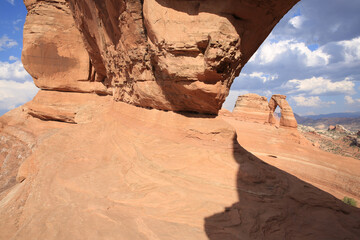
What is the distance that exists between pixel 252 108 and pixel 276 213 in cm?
2419

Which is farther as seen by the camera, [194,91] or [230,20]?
[194,91]

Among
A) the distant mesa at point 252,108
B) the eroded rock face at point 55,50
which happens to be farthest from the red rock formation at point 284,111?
the eroded rock face at point 55,50

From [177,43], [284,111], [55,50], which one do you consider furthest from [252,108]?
[177,43]

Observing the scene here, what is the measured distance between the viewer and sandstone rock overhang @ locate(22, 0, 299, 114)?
3479 millimetres

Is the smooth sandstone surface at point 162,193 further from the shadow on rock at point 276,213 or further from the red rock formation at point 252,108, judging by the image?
the red rock formation at point 252,108

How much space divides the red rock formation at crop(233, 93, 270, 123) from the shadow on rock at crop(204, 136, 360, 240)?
2165 cm

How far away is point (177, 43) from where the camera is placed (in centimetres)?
362

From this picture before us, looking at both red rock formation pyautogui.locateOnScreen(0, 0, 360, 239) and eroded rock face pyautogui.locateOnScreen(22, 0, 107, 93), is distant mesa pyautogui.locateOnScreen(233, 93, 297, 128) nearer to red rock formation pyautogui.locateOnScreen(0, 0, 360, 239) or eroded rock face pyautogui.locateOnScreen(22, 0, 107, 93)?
eroded rock face pyautogui.locateOnScreen(22, 0, 107, 93)

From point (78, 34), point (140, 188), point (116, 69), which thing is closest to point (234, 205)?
point (140, 188)

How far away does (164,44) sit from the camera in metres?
3.76

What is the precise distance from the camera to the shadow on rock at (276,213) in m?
2.61

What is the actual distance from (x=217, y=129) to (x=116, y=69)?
167 inches

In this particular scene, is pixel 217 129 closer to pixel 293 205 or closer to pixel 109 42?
pixel 293 205

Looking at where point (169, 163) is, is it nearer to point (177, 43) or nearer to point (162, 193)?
point (162, 193)
